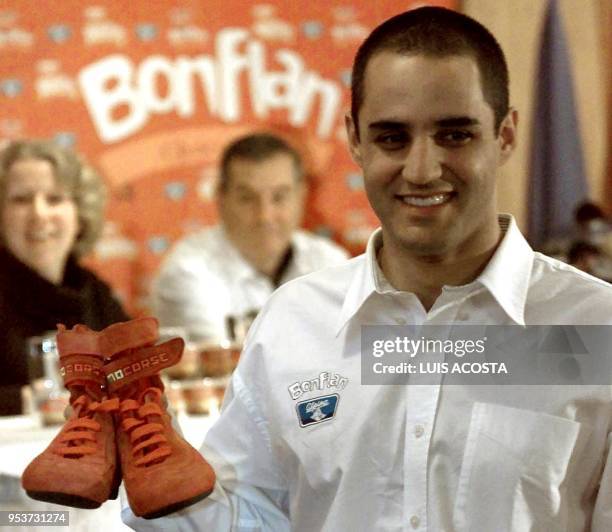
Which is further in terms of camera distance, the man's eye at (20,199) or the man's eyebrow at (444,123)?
the man's eye at (20,199)

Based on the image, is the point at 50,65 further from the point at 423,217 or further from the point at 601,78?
the point at 423,217

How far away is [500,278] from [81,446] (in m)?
0.48

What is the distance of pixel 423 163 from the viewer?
1.09 metres

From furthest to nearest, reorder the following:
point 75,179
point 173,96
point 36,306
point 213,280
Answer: point 173,96, point 213,280, point 75,179, point 36,306

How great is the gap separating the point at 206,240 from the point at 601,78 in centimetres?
174

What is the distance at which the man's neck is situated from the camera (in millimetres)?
1170

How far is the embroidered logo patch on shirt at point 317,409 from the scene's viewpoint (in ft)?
3.90

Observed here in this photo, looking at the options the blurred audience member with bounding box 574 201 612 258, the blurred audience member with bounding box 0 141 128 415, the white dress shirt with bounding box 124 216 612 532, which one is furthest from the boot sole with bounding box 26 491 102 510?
the blurred audience member with bounding box 574 201 612 258

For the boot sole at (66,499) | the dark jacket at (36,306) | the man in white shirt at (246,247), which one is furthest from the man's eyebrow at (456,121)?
the man in white shirt at (246,247)

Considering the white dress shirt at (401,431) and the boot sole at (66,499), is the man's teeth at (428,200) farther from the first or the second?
the boot sole at (66,499)

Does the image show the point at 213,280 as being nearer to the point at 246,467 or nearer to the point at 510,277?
the point at 246,467

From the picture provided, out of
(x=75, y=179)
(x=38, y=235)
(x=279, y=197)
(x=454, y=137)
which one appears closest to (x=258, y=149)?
(x=279, y=197)

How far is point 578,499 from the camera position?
111 cm

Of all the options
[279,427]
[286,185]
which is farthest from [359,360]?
[286,185]
